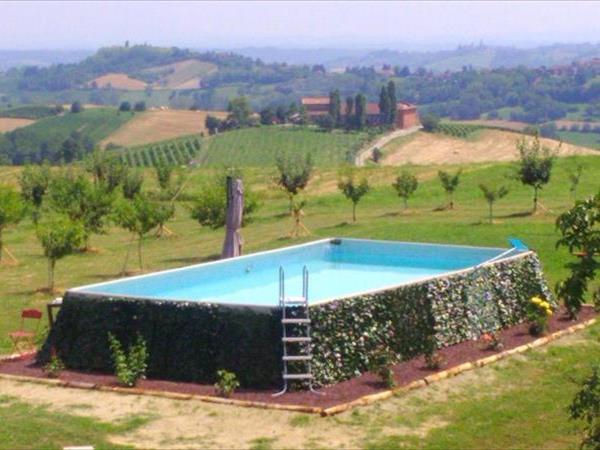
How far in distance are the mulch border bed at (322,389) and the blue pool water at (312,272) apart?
1.69 meters

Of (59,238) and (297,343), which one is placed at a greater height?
(297,343)

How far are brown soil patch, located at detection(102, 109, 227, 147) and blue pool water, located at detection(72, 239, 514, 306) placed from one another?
8937 centimetres

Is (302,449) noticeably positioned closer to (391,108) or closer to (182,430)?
(182,430)

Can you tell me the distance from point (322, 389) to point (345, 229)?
17453mm

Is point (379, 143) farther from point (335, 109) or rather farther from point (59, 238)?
point (59, 238)

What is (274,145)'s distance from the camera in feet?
323

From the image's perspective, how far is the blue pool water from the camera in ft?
71.5

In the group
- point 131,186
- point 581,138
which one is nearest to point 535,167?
point 131,186

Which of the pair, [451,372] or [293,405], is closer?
[293,405]

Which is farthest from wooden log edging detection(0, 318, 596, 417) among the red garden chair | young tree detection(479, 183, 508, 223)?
young tree detection(479, 183, 508, 223)

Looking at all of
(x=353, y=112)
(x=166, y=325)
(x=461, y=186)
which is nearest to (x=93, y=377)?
(x=166, y=325)

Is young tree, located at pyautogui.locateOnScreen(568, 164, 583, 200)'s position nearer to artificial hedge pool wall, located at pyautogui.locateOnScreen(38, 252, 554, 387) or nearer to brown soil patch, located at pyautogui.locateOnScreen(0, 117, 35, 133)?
artificial hedge pool wall, located at pyautogui.locateOnScreen(38, 252, 554, 387)

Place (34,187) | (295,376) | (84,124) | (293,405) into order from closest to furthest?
(293,405) → (295,376) → (34,187) → (84,124)

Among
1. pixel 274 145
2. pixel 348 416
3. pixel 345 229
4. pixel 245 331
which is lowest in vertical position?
pixel 274 145
